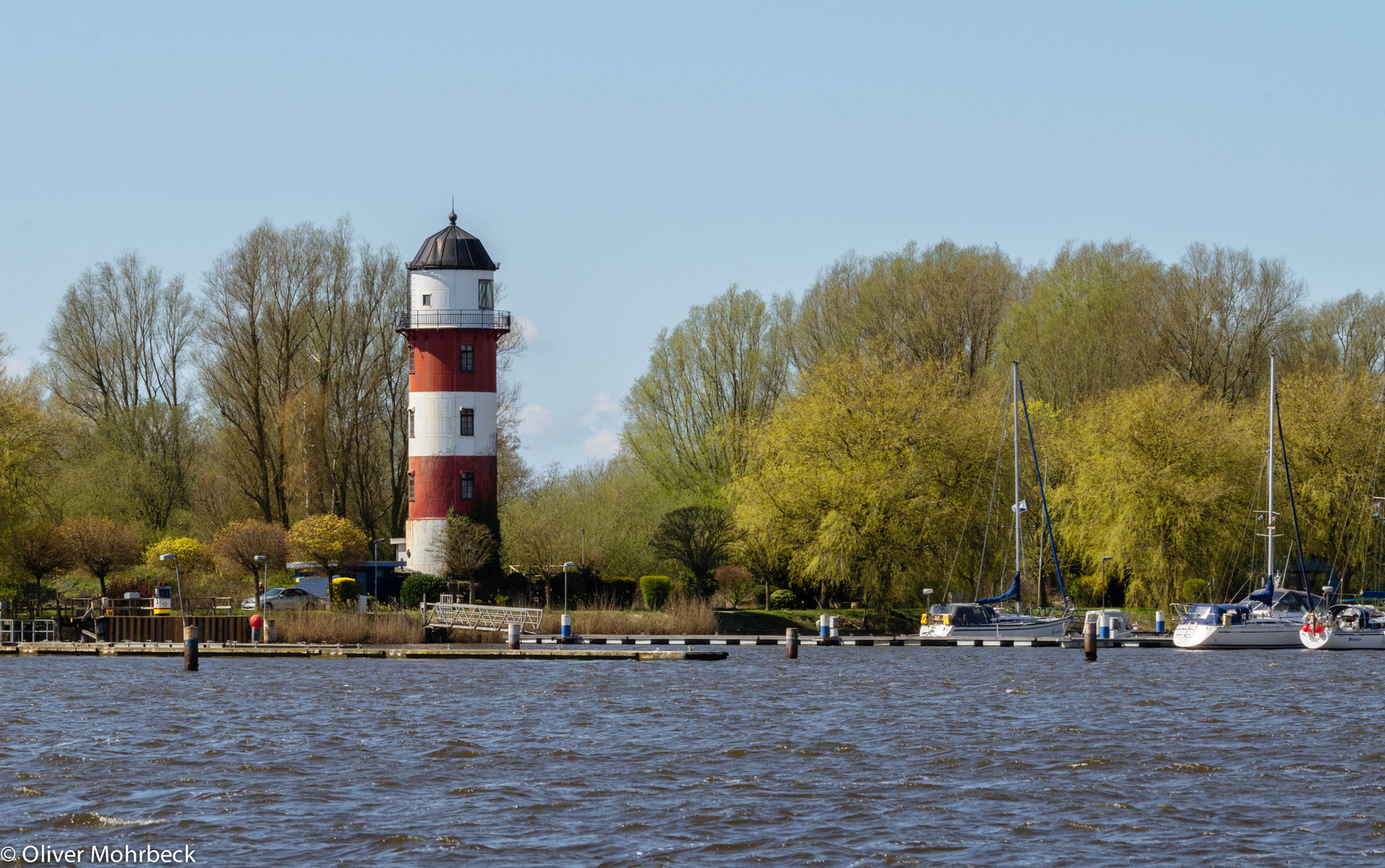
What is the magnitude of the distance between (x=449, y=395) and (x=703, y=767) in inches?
1395

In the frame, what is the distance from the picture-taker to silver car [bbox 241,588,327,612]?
57344 mm

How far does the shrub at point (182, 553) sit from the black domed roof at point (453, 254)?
507 inches

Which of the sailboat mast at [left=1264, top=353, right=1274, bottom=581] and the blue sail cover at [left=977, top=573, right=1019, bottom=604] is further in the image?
the sailboat mast at [left=1264, top=353, right=1274, bottom=581]

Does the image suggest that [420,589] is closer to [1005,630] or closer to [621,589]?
[621,589]

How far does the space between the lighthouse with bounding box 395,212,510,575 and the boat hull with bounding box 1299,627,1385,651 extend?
27532 millimetres

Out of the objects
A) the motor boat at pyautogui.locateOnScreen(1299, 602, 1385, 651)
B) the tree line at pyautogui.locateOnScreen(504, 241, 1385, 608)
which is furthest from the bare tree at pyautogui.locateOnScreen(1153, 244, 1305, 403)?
the motor boat at pyautogui.locateOnScreen(1299, 602, 1385, 651)

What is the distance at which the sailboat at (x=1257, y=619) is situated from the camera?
52.3 m

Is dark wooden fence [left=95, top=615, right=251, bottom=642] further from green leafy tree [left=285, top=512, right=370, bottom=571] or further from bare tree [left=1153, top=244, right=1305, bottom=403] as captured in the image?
bare tree [left=1153, top=244, right=1305, bottom=403]

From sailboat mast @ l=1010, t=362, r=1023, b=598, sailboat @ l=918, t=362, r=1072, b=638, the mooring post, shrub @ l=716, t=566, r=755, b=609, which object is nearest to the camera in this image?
the mooring post

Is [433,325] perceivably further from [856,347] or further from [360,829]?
[360,829]

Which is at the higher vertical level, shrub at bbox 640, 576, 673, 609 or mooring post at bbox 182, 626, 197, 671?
shrub at bbox 640, 576, 673, 609

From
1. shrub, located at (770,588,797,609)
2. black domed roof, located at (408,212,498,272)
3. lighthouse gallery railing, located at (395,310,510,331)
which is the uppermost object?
black domed roof, located at (408,212,498,272)

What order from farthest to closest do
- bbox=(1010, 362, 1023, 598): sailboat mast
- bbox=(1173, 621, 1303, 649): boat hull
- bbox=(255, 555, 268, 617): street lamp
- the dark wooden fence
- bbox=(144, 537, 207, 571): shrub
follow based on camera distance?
bbox=(144, 537, 207, 571): shrub
bbox=(1010, 362, 1023, 598): sailboat mast
bbox=(255, 555, 268, 617): street lamp
the dark wooden fence
bbox=(1173, 621, 1303, 649): boat hull

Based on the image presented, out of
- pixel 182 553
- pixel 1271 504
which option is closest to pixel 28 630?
pixel 182 553
